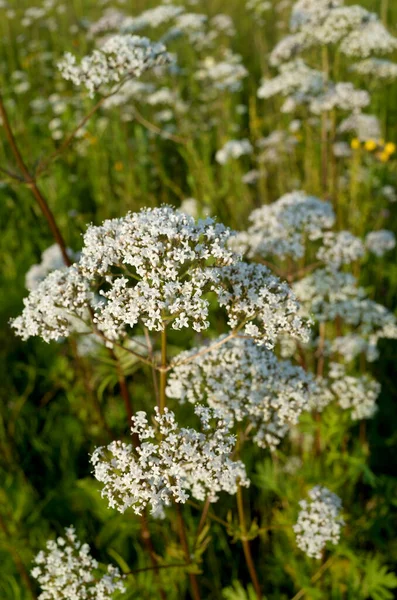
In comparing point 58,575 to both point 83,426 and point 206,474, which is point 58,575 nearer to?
point 206,474

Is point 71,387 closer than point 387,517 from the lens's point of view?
No

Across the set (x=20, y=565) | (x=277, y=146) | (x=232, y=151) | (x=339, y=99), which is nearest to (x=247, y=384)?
(x=20, y=565)

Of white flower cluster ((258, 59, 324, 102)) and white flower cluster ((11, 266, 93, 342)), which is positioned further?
white flower cluster ((258, 59, 324, 102))

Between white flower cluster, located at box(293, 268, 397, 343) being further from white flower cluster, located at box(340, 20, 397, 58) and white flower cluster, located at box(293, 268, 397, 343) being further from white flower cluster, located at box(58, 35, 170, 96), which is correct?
white flower cluster, located at box(340, 20, 397, 58)

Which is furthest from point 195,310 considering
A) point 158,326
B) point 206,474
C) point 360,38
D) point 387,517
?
point 360,38

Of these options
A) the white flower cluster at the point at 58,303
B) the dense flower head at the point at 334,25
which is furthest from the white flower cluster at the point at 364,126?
the white flower cluster at the point at 58,303

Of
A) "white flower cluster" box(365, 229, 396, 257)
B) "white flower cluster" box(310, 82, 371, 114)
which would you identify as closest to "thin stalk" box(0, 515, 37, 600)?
"white flower cluster" box(365, 229, 396, 257)

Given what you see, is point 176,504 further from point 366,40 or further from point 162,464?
point 366,40
